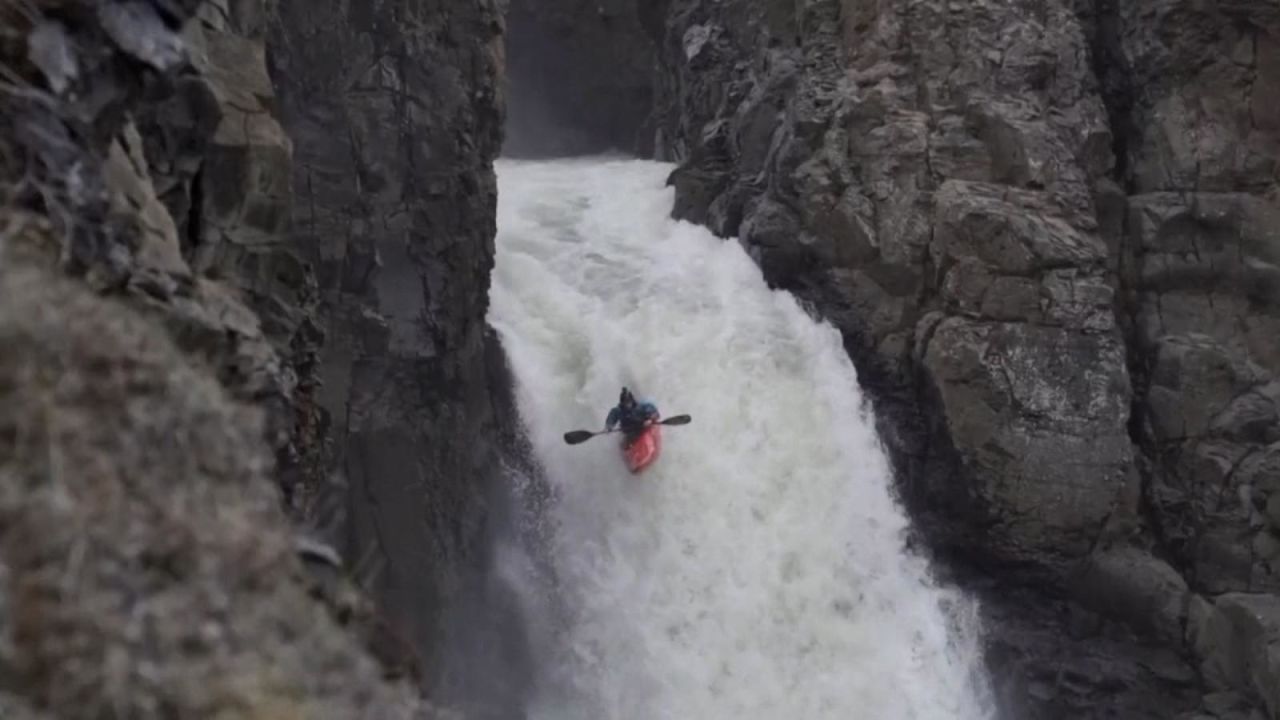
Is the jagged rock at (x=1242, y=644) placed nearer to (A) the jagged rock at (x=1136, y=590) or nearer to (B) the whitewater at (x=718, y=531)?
(A) the jagged rock at (x=1136, y=590)

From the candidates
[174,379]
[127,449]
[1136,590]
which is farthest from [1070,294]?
[127,449]

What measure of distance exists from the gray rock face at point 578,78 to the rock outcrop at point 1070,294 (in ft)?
44.1

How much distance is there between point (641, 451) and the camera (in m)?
14.2

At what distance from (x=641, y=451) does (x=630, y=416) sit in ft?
1.60

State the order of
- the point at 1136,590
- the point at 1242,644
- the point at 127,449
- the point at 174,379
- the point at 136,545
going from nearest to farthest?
the point at 136,545, the point at 127,449, the point at 174,379, the point at 1242,644, the point at 1136,590

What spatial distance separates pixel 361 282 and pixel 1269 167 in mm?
12733

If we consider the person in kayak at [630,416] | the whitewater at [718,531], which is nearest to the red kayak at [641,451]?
the person in kayak at [630,416]

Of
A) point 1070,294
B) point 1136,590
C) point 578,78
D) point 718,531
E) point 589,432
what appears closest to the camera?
point 718,531

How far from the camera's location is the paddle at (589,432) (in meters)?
14.2

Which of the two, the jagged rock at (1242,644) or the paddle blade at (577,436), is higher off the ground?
the paddle blade at (577,436)

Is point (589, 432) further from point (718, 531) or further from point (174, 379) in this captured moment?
point (174, 379)

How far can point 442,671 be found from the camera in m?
13.4

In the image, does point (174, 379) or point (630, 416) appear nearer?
point (174, 379)

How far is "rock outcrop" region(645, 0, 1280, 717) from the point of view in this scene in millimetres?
14289
